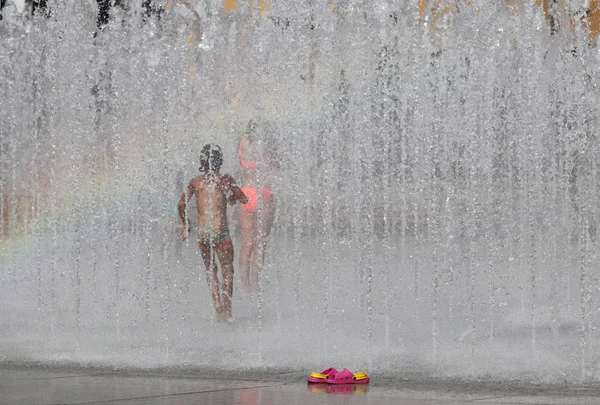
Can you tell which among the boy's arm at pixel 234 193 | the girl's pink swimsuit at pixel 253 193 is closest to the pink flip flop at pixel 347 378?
the boy's arm at pixel 234 193

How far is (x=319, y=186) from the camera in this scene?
15875 millimetres

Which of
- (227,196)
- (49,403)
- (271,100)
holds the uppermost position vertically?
(271,100)

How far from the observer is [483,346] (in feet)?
24.7

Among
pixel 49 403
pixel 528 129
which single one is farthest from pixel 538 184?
pixel 49 403

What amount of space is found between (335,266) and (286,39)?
2754mm

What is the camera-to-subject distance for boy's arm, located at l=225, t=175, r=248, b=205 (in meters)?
9.34

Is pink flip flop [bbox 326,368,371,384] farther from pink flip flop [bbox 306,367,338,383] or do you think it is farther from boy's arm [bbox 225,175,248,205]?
boy's arm [bbox 225,175,248,205]

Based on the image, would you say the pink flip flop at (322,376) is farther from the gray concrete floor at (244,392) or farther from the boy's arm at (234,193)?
the boy's arm at (234,193)

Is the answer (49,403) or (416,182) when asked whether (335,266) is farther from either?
(49,403)

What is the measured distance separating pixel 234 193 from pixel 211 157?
1.21ft

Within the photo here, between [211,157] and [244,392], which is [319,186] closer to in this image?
[211,157]

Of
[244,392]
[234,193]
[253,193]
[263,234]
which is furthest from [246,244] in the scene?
[244,392]

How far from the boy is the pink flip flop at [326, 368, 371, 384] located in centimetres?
298

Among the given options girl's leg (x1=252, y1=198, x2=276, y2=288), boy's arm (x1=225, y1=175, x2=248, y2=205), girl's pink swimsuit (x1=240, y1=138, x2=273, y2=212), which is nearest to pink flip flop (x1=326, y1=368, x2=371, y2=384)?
boy's arm (x1=225, y1=175, x2=248, y2=205)
